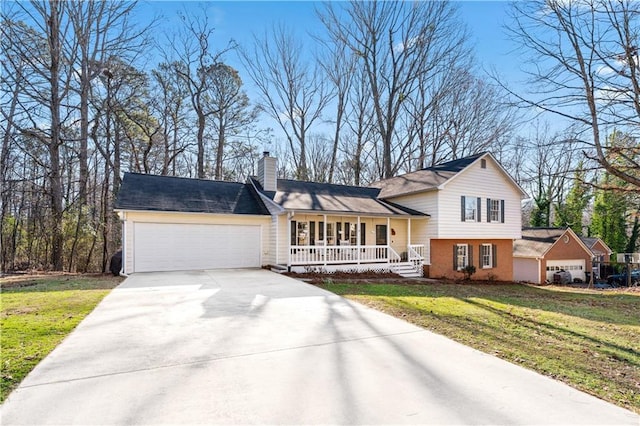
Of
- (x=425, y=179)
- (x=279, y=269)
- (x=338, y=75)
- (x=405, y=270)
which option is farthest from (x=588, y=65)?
(x=338, y=75)

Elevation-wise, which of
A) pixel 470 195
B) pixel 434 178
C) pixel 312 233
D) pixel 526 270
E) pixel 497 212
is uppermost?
pixel 434 178

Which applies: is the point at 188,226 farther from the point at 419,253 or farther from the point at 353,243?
the point at 419,253

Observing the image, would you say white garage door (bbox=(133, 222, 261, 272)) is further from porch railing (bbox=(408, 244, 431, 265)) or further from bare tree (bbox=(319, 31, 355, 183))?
bare tree (bbox=(319, 31, 355, 183))

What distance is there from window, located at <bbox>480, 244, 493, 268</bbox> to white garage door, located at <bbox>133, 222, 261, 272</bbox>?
37.8ft

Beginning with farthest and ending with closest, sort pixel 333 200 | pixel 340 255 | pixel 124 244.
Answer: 1. pixel 333 200
2. pixel 340 255
3. pixel 124 244

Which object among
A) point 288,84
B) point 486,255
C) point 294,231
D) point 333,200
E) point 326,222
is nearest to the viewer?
point 294,231

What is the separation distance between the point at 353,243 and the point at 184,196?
793 cm

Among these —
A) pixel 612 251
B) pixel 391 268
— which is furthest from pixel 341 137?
pixel 612 251

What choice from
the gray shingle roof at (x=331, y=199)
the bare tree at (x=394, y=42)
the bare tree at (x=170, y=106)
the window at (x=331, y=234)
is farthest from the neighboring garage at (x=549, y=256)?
the bare tree at (x=170, y=106)

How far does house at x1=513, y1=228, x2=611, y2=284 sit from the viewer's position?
23109 millimetres

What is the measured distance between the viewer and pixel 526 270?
78.0ft

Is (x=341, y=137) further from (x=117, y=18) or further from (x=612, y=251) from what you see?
(x=612, y=251)

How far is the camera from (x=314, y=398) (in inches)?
126

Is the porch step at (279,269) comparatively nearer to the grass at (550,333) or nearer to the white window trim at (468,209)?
the grass at (550,333)
